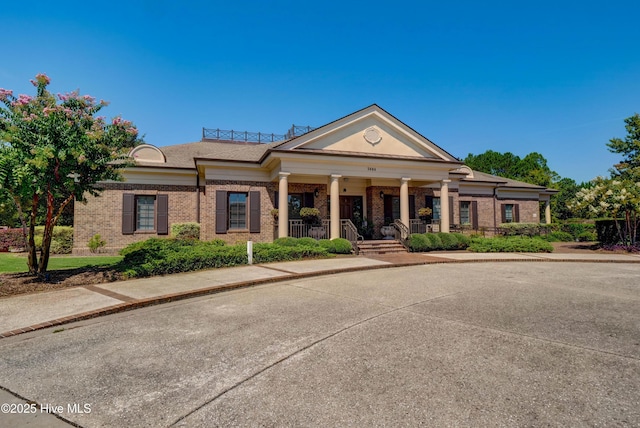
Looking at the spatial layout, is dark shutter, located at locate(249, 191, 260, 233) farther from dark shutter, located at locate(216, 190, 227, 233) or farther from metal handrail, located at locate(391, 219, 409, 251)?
metal handrail, located at locate(391, 219, 409, 251)

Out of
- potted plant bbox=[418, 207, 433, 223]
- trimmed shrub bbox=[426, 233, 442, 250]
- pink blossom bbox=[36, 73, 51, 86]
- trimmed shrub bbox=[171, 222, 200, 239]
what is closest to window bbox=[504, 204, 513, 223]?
potted plant bbox=[418, 207, 433, 223]

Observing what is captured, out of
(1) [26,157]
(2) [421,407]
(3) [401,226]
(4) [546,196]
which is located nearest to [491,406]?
Answer: (2) [421,407]

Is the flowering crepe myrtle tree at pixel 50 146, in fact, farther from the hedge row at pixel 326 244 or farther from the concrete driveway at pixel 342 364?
the hedge row at pixel 326 244

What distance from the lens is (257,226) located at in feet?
52.7

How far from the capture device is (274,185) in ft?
54.2

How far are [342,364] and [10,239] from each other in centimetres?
2139

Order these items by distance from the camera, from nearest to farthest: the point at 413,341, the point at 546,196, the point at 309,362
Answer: the point at 309,362 → the point at 413,341 → the point at 546,196

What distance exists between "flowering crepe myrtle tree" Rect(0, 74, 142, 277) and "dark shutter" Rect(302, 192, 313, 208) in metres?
9.69

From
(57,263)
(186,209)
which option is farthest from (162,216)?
(57,263)

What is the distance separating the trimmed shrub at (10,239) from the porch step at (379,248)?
57.4 ft

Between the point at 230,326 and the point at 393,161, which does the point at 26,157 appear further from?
the point at 393,161

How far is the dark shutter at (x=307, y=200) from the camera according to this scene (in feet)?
55.5

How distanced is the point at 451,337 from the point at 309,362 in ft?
6.00

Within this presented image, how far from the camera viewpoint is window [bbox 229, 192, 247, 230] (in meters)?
15.9
